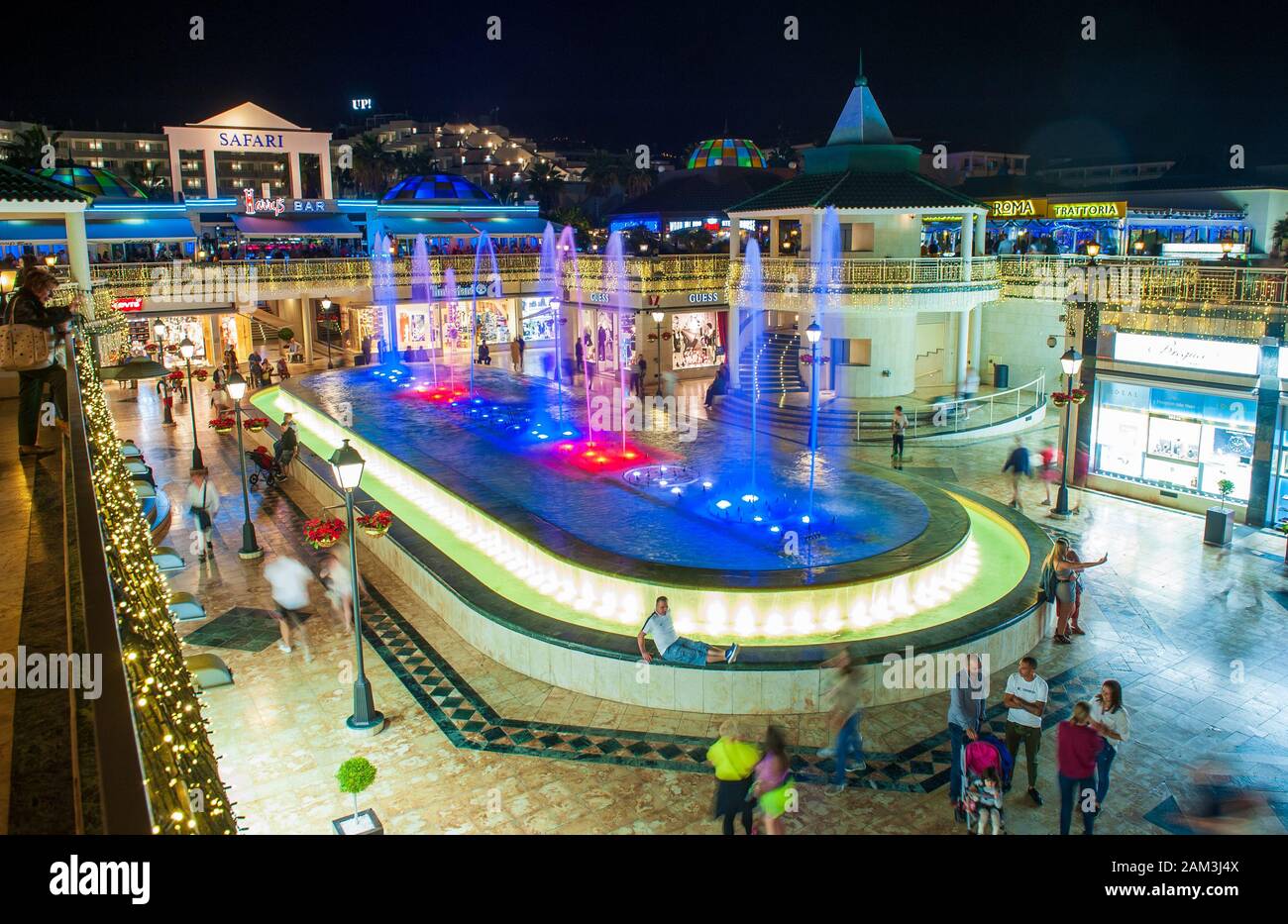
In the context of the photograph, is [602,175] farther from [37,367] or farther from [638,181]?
[37,367]

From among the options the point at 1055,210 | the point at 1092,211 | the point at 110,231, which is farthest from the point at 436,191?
the point at 1092,211

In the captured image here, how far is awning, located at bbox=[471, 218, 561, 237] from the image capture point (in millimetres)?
54406

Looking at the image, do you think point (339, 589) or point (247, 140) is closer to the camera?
point (339, 589)

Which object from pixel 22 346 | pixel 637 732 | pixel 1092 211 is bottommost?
pixel 637 732

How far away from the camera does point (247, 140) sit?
48.9 metres

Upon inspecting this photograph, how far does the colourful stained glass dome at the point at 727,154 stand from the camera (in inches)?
2655

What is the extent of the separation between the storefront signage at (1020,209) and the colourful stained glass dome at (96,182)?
134 feet

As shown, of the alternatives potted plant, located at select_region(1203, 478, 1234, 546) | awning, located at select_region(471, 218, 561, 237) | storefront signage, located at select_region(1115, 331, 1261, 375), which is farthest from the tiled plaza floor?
awning, located at select_region(471, 218, 561, 237)

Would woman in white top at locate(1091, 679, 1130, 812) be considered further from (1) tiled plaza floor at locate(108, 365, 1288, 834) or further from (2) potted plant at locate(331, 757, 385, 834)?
(2) potted plant at locate(331, 757, 385, 834)

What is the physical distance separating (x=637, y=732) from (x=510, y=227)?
155 feet

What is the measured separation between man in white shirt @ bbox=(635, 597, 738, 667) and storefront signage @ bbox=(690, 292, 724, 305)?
27751 millimetres

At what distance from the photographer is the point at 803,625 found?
44.8 feet

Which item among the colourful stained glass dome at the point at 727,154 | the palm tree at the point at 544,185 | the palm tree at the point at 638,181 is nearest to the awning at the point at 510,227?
the colourful stained glass dome at the point at 727,154
